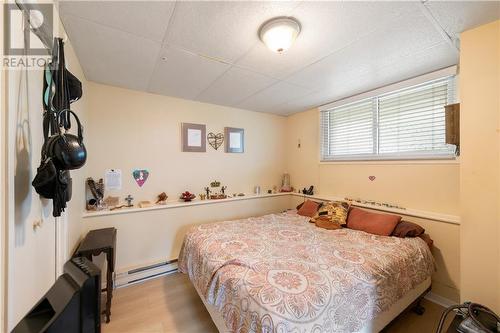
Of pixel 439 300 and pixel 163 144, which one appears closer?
pixel 439 300

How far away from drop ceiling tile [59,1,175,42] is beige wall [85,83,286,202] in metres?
1.32

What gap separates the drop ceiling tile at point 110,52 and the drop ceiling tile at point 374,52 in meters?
1.49

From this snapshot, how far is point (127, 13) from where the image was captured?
4.33 ft

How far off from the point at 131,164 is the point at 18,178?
189 cm

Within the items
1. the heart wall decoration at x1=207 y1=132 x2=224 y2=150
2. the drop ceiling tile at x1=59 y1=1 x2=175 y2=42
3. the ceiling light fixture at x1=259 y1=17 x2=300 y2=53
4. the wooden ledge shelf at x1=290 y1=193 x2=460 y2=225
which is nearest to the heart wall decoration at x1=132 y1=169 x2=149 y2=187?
the heart wall decoration at x1=207 y1=132 x2=224 y2=150

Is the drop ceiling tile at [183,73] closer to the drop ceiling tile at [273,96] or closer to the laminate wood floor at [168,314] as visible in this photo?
the drop ceiling tile at [273,96]

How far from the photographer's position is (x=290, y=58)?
1.87 meters

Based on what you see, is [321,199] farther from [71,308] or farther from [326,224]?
[71,308]

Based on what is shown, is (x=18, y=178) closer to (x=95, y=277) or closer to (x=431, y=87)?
(x=95, y=277)

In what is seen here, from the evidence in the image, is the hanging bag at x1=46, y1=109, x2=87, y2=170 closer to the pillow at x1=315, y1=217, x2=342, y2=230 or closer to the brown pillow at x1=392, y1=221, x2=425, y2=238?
the pillow at x1=315, y1=217, x2=342, y2=230

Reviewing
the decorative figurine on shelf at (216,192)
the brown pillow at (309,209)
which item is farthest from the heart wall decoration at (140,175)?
the brown pillow at (309,209)

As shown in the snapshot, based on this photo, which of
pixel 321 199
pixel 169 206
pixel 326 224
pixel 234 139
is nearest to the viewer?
pixel 326 224

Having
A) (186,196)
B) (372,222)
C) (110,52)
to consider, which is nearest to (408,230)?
(372,222)

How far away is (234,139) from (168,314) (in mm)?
2472
